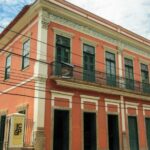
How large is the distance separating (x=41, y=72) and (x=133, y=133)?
828 cm

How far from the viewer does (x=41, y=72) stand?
46.4ft

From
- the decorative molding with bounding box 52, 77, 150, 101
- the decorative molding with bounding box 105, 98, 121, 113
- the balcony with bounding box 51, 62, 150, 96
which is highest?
the balcony with bounding box 51, 62, 150, 96

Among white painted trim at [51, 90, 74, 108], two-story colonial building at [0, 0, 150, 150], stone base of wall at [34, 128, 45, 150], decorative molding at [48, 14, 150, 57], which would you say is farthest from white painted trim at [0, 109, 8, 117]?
decorative molding at [48, 14, 150, 57]

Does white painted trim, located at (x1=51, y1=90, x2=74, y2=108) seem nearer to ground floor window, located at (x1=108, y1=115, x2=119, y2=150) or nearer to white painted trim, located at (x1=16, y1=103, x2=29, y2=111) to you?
white painted trim, located at (x1=16, y1=103, x2=29, y2=111)

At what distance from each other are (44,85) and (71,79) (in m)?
1.67

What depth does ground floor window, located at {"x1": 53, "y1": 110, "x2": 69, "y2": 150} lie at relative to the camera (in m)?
14.6

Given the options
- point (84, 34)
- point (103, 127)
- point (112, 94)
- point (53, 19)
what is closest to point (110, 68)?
point (112, 94)

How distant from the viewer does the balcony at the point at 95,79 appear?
48.2ft

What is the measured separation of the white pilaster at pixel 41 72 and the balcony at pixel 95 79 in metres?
→ 0.59

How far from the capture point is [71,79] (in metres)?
14.9

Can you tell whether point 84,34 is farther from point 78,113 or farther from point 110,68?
point 78,113

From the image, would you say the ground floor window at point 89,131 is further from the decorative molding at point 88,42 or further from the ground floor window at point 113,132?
the decorative molding at point 88,42

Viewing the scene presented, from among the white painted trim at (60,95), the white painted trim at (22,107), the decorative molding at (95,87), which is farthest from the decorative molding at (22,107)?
the decorative molding at (95,87)

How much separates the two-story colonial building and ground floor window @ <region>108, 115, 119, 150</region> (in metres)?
0.06
